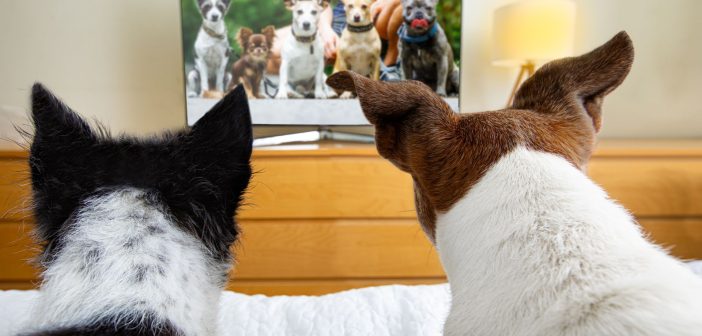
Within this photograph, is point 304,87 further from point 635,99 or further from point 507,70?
point 635,99

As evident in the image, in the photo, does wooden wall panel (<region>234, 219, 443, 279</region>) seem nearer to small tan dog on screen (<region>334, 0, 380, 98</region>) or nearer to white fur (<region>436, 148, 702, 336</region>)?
small tan dog on screen (<region>334, 0, 380, 98</region>)

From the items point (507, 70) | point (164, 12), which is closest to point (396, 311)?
point (507, 70)

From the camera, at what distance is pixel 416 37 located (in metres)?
2.29

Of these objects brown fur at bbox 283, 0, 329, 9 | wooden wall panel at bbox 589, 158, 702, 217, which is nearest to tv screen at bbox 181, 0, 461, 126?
brown fur at bbox 283, 0, 329, 9

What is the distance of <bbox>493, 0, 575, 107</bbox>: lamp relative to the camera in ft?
6.81

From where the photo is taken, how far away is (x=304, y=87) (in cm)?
230

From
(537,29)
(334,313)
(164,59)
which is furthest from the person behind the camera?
(164,59)

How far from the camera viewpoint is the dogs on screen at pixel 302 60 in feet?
7.46

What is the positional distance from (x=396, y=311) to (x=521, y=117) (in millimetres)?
547

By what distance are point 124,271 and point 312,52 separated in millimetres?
1828

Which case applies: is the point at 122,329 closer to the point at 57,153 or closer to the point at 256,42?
the point at 57,153

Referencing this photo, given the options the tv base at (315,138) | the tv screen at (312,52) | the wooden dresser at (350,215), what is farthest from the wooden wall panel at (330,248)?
the tv screen at (312,52)

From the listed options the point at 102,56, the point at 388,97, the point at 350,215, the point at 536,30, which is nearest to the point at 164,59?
the point at 102,56

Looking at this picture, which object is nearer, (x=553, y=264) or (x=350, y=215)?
(x=553, y=264)
